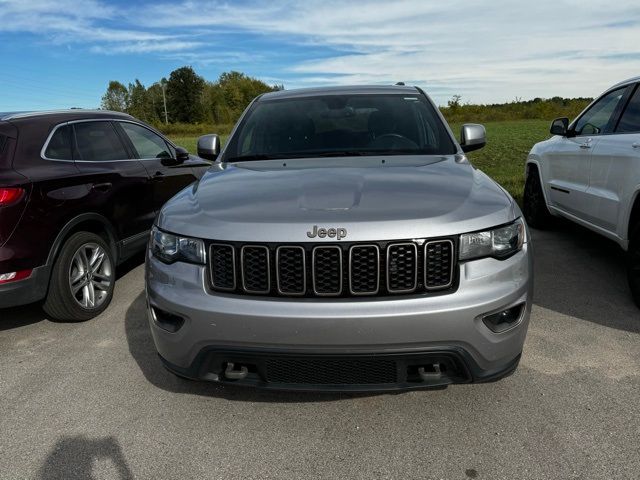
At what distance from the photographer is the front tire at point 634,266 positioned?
3.85 metres

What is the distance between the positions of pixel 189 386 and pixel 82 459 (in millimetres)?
701

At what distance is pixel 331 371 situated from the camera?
2311 mm

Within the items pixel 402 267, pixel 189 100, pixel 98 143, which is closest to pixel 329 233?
pixel 402 267

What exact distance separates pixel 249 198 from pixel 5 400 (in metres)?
1.88

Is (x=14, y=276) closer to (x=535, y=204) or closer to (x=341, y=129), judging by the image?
(x=341, y=129)

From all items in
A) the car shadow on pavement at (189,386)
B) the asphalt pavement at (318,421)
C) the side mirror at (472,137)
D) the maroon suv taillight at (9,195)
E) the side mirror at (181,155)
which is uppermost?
the side mirror at (472,137)

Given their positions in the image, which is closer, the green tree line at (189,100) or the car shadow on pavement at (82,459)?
the car shadow on pavement at (82,459)

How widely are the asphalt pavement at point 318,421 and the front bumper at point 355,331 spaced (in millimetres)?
345

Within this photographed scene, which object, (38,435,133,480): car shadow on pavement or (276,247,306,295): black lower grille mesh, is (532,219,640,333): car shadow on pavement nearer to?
(276,247,306,295): black lower grille mesh

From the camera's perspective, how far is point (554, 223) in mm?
6625

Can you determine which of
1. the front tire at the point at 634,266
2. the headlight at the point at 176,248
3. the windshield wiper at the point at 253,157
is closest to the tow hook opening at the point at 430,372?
the headlight at the point at 176,248

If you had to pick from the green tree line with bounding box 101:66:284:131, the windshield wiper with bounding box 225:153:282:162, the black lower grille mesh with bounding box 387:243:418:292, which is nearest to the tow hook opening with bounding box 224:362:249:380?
the black lower grille mesh with bounding box 387:243:418:292

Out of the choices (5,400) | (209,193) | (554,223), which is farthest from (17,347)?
(554,223)

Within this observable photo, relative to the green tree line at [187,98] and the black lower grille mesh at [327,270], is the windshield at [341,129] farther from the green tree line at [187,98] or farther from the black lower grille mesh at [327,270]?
the green tree line at [187,98]
